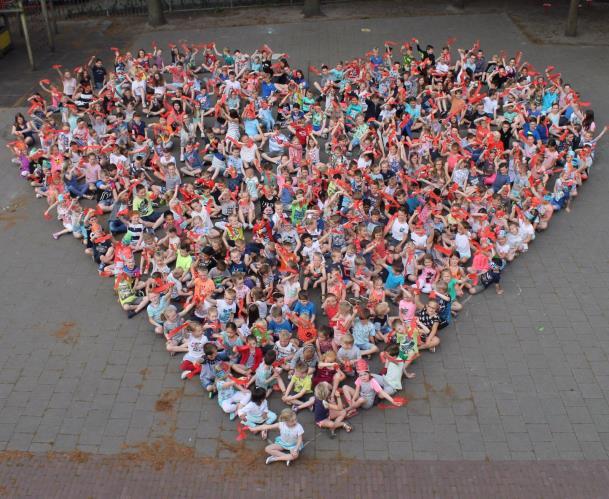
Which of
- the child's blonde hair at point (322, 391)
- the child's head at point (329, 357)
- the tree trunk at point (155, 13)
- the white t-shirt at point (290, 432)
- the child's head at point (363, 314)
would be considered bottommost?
the white t-shirt at point (290, 432)

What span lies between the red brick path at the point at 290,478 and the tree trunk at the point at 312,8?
850 inches

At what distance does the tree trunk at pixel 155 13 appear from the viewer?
2450cm

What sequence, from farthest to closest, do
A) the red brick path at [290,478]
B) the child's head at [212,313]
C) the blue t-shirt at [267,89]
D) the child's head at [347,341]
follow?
1. the blue t-shirt at [267,89]
2. the child's head at [212,313]
3. the child's head at [347,341]
4. the red brick path at [290,478]

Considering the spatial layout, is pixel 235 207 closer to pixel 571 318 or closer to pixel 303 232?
pixel 303 232

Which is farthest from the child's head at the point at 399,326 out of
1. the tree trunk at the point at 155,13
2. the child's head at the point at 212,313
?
the tree trunk at the point at 155,13

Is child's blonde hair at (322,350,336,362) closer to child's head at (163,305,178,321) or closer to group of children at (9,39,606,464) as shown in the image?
group of children at (9,39,606,464)

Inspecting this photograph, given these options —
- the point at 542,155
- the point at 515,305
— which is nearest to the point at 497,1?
the point at 542,155

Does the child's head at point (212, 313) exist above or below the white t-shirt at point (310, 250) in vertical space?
below

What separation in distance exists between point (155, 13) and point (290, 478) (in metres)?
22.6

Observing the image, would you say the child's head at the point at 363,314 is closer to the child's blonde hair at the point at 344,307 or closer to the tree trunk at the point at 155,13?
the child's blonde hair at the point at 344,307

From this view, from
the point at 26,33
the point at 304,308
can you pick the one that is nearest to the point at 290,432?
the point at 304,308

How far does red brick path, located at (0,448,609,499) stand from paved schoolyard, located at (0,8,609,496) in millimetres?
168

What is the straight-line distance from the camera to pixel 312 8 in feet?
81.0

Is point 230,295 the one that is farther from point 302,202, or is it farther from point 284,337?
point 302,202
